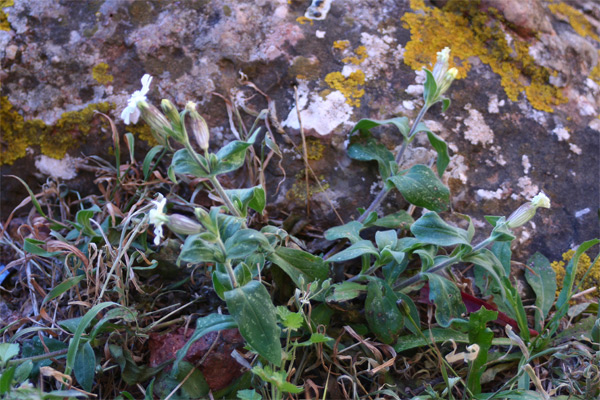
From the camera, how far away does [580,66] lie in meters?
2.36

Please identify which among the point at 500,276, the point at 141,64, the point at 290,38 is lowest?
the point at 500,276

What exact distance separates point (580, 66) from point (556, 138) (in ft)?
1.62

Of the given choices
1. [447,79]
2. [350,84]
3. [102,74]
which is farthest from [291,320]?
[102,74]

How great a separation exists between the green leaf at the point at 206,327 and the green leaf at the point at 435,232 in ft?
2.01

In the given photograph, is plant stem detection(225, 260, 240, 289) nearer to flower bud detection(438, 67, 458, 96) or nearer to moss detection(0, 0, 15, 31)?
flower bud detection(438, 67, 458, 96)

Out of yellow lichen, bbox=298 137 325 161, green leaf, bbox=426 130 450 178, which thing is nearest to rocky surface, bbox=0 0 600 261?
yellow lichen, bbox=298 137 325 161

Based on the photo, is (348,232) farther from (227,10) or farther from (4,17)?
(4,17)

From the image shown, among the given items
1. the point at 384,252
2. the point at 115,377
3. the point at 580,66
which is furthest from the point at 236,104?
the point at 580,66

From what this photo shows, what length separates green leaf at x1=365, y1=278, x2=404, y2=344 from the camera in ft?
5.13

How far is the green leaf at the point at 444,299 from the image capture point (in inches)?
60.6

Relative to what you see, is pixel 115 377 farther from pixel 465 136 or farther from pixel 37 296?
pixel 465 136

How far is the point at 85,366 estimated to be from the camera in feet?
4.75

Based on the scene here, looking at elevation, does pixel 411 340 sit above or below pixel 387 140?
below

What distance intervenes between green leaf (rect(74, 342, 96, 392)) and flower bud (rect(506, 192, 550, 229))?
1.28 metres
